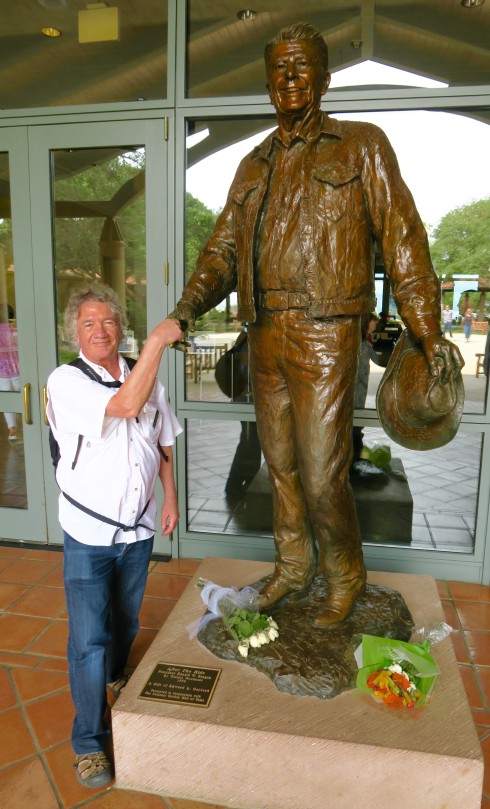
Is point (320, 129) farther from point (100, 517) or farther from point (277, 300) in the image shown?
point (100, 517)

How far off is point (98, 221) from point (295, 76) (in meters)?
2.15

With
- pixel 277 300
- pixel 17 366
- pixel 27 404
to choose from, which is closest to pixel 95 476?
pixel 277 300

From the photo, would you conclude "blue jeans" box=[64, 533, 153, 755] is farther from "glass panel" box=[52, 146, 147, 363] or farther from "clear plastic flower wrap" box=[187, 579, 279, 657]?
"glass panel" box=[52, 146, 147, 363]

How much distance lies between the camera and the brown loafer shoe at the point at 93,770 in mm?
2105

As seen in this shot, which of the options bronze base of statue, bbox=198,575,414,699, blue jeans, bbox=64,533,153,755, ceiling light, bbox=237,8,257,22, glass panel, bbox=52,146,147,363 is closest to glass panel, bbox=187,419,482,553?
glass panel, bbox=52,146,147,363

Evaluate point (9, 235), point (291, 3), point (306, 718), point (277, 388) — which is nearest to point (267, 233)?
point (277, 388)

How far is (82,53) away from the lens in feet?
12.4

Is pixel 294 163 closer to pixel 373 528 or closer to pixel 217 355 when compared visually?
pixel 217 355

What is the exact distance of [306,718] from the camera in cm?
201

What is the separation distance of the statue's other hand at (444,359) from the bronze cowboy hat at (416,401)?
0.06ft

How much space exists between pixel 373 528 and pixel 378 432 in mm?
629

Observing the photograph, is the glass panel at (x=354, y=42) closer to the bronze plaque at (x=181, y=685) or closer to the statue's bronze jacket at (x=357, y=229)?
the statue's bronze jacket at (x=357, y=229)

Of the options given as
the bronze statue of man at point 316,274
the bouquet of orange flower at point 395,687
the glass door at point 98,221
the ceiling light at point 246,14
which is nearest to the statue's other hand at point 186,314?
the bronze statue of man at point 316,274

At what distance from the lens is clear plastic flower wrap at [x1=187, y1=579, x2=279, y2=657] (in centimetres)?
237
